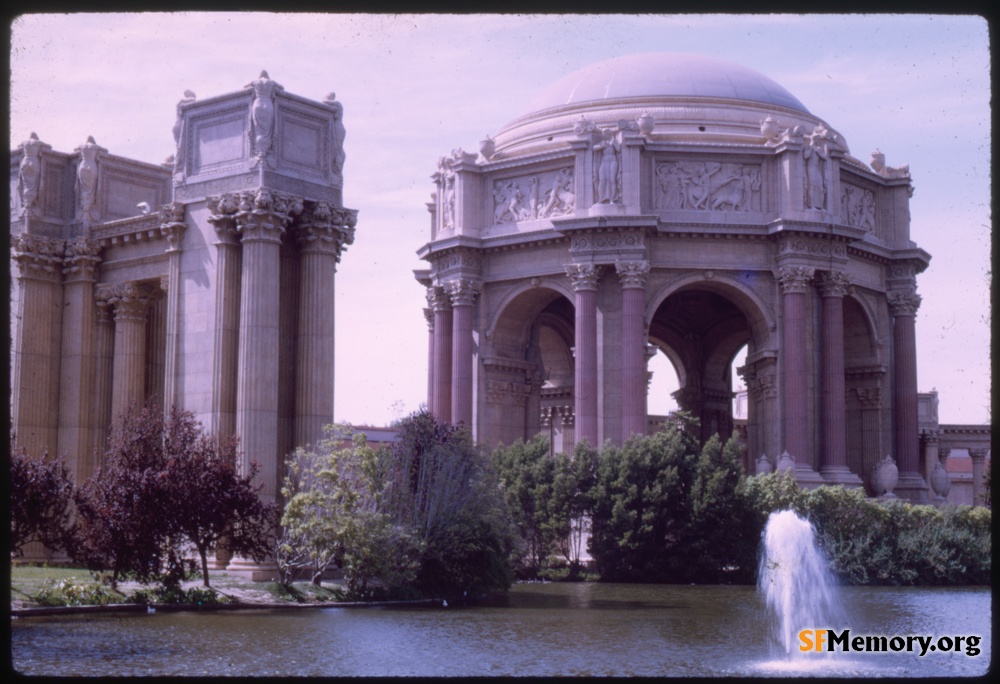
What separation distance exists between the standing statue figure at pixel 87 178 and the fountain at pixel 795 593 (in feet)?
69.8

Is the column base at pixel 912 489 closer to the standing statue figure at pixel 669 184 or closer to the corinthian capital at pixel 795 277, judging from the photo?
the corinthian capital at pixel 795 277

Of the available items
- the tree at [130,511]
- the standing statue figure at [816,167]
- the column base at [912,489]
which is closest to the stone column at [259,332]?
the tree at [130,511]

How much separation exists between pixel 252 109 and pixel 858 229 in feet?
114

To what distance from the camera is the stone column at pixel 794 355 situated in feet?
184

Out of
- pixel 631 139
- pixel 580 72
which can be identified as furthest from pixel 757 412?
pixel 580 72

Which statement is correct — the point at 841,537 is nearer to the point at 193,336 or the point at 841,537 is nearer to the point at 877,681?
the point at 193,336

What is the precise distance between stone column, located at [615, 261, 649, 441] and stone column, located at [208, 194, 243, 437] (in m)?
26.0

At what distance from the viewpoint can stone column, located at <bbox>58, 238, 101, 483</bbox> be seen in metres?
37.5

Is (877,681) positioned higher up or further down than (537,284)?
further down

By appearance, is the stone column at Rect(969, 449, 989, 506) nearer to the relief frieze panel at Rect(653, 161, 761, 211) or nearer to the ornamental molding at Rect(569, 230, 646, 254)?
the relief frieze panel at Rect(653, 161, 761, 211)

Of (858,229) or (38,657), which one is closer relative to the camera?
(38,657)

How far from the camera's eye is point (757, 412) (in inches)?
2360

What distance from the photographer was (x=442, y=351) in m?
63.2

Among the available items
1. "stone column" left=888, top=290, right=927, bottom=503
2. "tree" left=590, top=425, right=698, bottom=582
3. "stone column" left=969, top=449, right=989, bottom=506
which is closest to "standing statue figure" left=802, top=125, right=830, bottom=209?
"stone column" left=888, top=290, right=927, bottom=503
